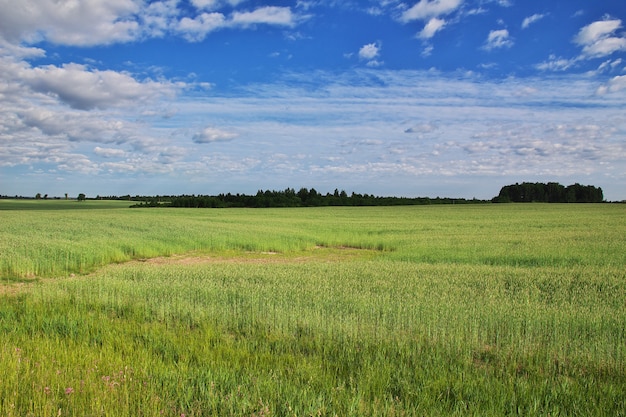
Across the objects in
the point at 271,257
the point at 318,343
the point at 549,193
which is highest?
the point at 549,193

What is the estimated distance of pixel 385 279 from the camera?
41.1 feet

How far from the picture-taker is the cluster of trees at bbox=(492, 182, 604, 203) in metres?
124

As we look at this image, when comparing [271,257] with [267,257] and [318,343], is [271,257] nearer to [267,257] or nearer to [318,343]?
[267,257]

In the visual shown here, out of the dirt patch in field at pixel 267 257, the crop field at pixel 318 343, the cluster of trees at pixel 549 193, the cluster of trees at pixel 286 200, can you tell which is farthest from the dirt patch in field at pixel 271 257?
the cluster of trees at pixel 549 193

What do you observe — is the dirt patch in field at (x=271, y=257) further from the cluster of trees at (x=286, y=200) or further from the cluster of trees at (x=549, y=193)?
the cluster of trees at (x=549, y=193)

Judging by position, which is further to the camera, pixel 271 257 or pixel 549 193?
pixel 549 193

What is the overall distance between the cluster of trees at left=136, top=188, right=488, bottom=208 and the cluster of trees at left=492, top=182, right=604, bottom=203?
2319 cm

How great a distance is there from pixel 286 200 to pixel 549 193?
260 ft

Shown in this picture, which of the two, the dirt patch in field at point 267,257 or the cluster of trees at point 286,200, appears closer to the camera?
the dirt patch in field at point 267,257

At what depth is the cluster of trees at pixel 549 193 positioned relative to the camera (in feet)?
406

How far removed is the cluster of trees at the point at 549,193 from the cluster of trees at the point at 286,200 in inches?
913

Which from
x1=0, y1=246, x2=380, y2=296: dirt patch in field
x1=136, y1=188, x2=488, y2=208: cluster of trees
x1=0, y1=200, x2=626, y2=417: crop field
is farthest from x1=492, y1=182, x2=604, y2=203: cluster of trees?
x1=0, y1=200, x2=626, y2=417: crop field

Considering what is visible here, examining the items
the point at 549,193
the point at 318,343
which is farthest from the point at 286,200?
the point at 318,343

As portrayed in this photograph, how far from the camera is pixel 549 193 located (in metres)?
127
